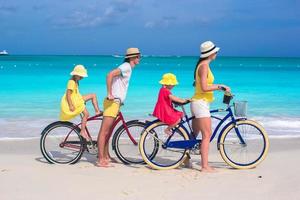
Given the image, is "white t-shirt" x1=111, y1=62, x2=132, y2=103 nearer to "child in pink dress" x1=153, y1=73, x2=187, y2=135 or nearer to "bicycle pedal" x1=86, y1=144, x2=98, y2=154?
"child in pink dress" x1=153, y1=73, x2=187, y2=135

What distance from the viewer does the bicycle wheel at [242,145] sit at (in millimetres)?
6555

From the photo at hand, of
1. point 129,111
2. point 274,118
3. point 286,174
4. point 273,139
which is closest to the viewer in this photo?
point 286,174

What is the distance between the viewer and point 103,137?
664 centimetres

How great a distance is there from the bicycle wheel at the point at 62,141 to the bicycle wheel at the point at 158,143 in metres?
0.87

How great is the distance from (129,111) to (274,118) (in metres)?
4.04

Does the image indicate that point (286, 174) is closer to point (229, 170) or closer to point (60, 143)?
point (229, 170)

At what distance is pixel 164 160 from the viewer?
270 inches

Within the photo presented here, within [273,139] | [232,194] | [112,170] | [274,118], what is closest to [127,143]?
[112,170]

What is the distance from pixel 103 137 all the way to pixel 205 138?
133cm

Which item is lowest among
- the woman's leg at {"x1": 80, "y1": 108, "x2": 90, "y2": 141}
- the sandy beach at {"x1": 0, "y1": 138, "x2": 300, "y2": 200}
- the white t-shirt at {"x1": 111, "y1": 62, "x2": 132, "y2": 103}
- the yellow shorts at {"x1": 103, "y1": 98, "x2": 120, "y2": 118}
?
the sandy beach at {"x1": 0, "y1": 138, "x2": 300, "y2": 200}

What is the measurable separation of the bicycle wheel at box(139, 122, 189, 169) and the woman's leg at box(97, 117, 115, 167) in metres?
0.48

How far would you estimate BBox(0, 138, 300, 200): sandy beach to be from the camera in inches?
212

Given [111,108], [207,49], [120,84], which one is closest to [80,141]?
[111,108]

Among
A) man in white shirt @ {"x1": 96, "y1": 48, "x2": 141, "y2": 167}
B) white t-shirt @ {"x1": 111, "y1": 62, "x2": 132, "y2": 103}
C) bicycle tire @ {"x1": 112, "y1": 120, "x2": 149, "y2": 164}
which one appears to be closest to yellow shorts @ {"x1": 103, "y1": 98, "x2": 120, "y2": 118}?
man in white shirt @ {"x1": 96, "y1": 48, "x2": 141, "y2": 167}
